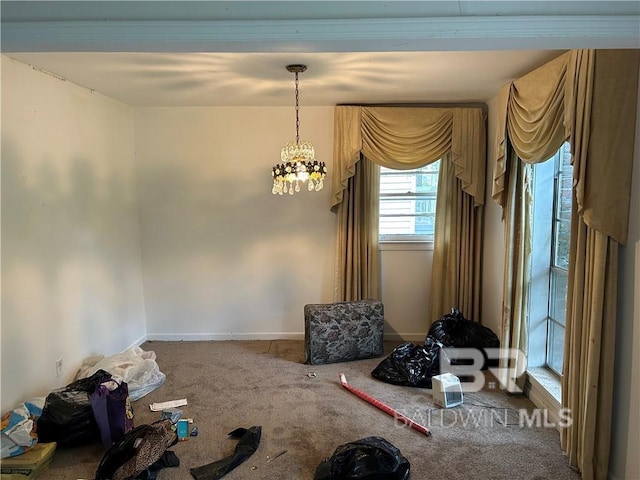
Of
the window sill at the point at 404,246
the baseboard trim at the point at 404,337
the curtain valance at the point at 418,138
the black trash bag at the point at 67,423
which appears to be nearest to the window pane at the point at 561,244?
the curtain valance at the point at 418,138

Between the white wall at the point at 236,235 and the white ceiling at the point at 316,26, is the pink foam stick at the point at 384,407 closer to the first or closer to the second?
the white wall at the point at 236,235

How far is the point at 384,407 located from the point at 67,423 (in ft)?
6.33

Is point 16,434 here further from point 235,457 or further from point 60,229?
point 60,229

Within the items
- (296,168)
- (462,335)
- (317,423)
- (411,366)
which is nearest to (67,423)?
(317,423)

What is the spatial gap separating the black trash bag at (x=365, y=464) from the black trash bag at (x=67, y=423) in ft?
4.41

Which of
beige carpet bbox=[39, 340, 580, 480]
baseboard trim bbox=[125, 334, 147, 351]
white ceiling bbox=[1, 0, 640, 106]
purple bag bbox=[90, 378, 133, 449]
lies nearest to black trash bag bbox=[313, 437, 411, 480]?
beige carpet bbox=[39, 340, 580, 480]

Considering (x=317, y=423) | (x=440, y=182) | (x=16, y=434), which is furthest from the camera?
(x=440, y=182)

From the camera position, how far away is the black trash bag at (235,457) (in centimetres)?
224

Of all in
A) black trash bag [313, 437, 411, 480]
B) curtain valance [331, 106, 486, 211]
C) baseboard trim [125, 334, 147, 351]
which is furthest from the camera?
baseboard trim [125, 334, 147, 351]

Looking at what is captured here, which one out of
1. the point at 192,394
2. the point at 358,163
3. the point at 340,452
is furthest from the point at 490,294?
the point at 192,394

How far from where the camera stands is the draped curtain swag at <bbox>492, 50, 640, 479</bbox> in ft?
6.48

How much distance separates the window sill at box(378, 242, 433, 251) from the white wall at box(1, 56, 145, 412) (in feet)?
7.97

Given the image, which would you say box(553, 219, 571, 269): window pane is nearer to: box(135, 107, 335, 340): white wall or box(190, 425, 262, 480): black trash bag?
box(135, 107, 335, 340): white wall

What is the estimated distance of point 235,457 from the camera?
2338 millimetres
